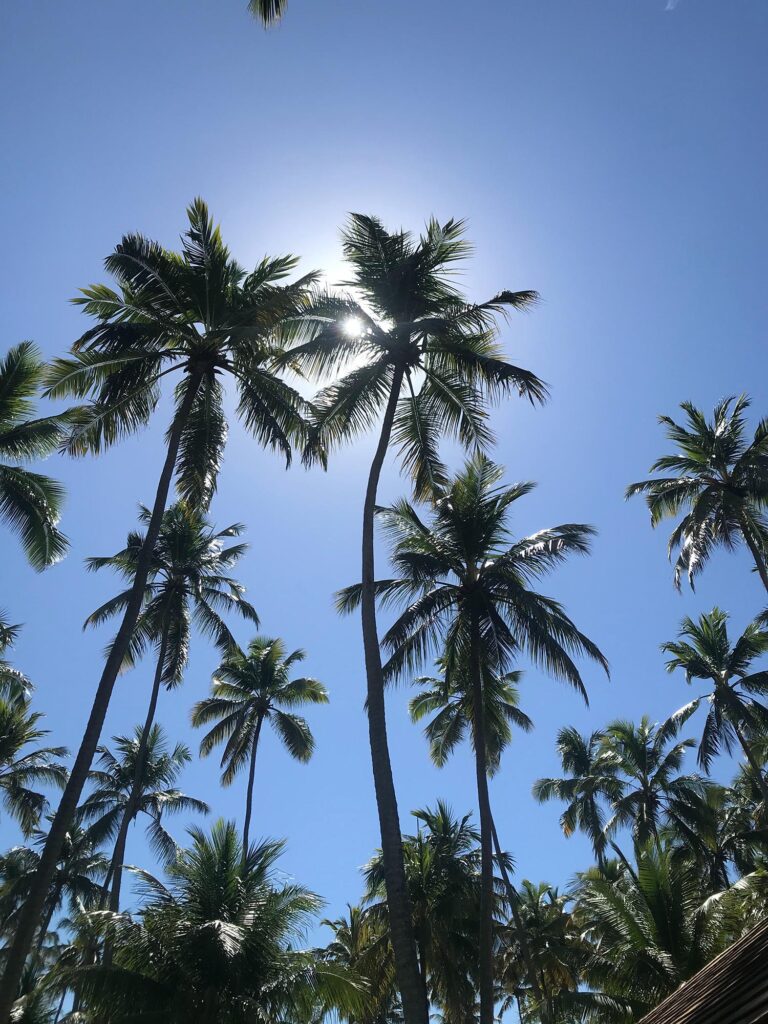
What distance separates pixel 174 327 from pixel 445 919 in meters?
19.0

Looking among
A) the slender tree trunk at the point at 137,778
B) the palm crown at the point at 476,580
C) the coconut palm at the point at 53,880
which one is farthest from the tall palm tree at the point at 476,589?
the coconut palm at the point at 53,880

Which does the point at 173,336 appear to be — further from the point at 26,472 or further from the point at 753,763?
the point at 753,763

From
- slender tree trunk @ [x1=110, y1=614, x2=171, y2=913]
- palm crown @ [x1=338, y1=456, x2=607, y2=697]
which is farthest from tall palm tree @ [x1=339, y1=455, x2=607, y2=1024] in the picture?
slender tree trunk @ [x1=110, y1=614, x2=171, y2=913]

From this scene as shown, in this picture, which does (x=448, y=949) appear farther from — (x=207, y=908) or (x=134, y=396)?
(x=134, y=396)

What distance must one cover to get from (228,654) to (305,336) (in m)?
15.8

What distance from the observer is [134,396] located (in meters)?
16.5

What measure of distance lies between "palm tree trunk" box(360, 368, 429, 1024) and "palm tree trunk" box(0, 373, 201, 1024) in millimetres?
4098

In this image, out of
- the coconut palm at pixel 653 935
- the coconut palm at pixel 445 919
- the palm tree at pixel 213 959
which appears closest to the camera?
the palm tree at pixel 213 959

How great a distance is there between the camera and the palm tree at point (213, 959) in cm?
1336

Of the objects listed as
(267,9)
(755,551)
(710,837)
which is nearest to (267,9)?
(267,9)

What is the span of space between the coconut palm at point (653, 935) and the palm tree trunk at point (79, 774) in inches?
433

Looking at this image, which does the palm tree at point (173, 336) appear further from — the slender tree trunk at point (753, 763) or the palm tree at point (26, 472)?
the slender tree trunk at point (753, 763)

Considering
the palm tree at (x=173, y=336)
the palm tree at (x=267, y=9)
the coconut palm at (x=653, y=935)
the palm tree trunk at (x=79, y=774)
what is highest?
the palm tree at (x=173, y=336)

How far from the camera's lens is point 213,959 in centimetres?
1408
